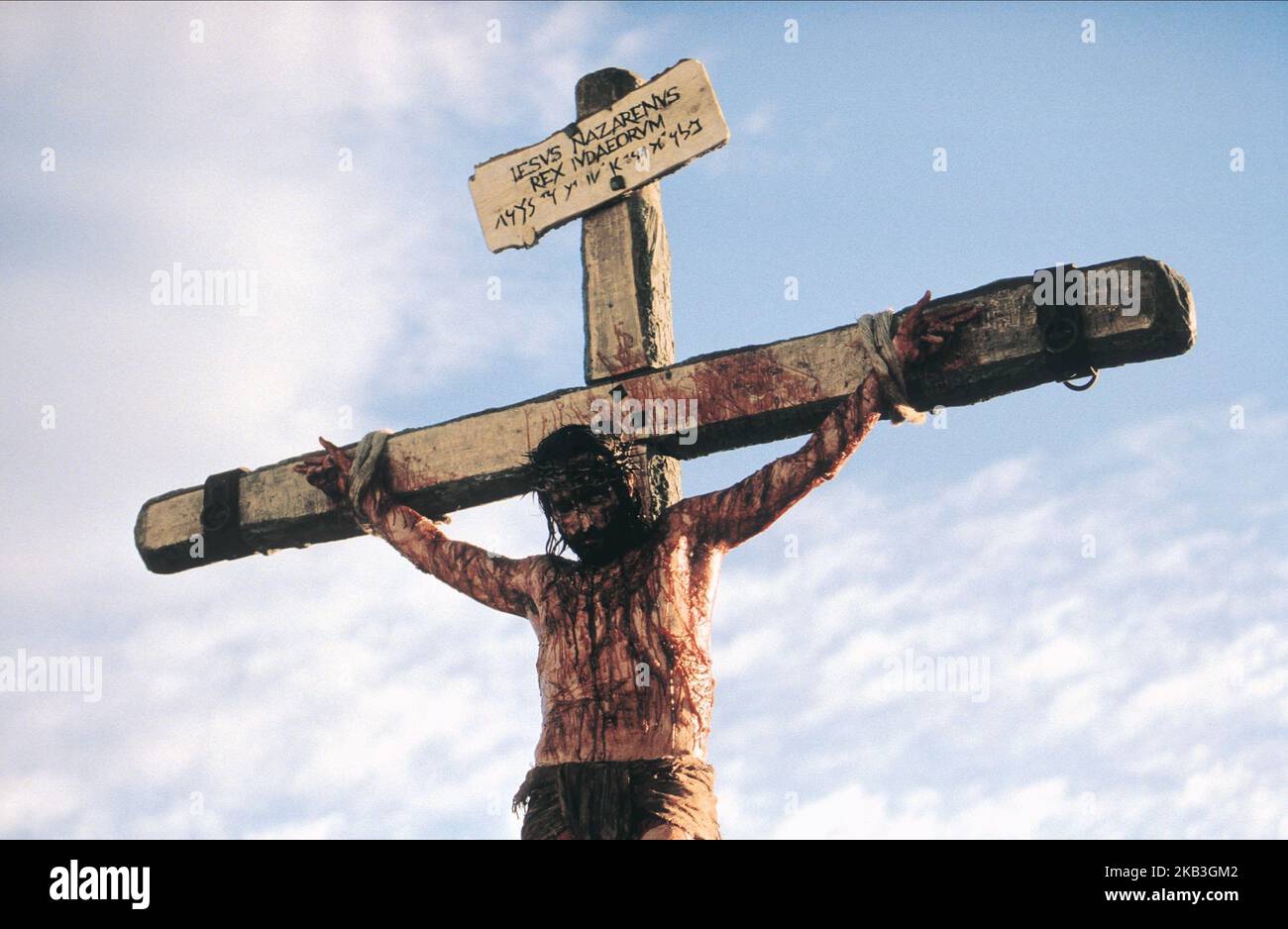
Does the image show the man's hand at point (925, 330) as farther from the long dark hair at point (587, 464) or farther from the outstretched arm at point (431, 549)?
the outstretched arm at point (431, 549)

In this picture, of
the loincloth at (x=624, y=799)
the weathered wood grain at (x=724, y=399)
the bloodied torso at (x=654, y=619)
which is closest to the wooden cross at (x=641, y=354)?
the weathered wood grain at (x=724, y=399)

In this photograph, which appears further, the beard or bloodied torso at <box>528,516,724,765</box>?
the beard

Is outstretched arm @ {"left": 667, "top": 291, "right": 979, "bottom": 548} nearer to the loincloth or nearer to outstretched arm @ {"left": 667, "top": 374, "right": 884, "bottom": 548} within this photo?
outstretched arm @ {"left": 667, "top": 374, "right": 884, "bottom": 548}

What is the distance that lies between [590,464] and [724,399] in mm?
531

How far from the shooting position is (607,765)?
19.2ft

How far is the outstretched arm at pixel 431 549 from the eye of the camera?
6.52 meters

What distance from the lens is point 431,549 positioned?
6.78m

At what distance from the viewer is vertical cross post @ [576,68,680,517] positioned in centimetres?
675

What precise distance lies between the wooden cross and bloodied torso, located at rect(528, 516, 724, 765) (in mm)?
347

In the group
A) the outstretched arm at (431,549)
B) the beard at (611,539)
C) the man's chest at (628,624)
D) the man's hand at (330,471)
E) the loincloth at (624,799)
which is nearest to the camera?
the loincloth at (624,799)

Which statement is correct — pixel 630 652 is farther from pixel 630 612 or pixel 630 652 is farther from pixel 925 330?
pixel 925 330

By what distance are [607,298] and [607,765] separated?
186 cm

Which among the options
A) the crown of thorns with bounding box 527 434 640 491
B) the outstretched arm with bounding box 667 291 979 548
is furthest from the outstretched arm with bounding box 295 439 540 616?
the outstretched arm with bounding box 667 291 979 548

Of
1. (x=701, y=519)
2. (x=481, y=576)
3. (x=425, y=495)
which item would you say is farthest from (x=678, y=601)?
(x=425, y=495)
